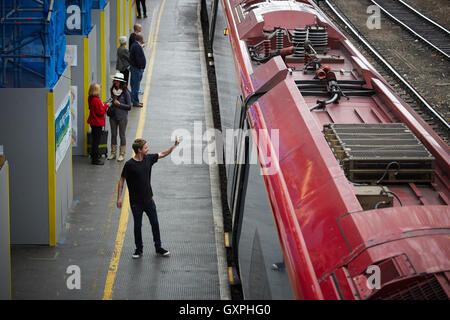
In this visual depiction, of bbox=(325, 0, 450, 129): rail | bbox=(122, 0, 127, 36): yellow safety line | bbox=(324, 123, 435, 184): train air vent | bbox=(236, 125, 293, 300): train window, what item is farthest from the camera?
bbox=(122, 0, 127, 36): yellow safety line

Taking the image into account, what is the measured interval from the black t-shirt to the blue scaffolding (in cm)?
185

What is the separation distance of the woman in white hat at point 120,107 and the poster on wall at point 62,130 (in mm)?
2034

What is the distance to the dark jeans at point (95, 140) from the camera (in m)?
13.7

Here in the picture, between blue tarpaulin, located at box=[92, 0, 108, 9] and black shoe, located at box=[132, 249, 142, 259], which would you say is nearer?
black shoe, located at box=[132, 249, 142, 259]

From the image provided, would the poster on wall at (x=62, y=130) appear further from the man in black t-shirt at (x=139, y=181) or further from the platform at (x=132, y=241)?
the man in black t-shirt at (x=139, y=181)

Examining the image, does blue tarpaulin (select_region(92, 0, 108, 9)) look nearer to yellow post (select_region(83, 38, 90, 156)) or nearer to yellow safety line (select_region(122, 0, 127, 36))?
yellow post (select_region(83, 38, 90, 156))

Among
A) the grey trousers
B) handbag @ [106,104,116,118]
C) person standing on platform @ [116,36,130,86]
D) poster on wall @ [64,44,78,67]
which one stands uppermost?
poster on wall @ [64,44,78,67]

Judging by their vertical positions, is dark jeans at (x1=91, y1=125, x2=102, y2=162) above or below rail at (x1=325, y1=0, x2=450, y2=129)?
below

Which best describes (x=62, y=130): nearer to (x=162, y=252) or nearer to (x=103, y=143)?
(x=162, y=252)

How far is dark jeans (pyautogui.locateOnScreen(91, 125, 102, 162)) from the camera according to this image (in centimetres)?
1373

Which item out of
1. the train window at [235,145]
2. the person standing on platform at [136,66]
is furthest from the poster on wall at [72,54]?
the train window at [235,145]

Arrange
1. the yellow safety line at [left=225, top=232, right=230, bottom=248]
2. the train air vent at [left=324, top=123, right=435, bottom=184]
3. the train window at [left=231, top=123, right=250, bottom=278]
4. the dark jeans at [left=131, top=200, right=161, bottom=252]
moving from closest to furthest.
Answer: the train air vent at [left=324, top=123, right=435, bottom=184]
the train window at [left=231, top=123, right=250, bottom=278]
the dark jeans at [left=131, top=200, right=161, bottom=252]
the yellow safety line at [left=225, top=232, right=230, bottom=248]

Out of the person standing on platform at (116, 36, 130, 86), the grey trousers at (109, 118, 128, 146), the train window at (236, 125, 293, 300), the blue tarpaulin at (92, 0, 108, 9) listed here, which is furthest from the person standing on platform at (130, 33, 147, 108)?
the train window at (236, 125, 293, 300)

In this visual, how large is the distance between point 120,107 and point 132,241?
12.4 ft
